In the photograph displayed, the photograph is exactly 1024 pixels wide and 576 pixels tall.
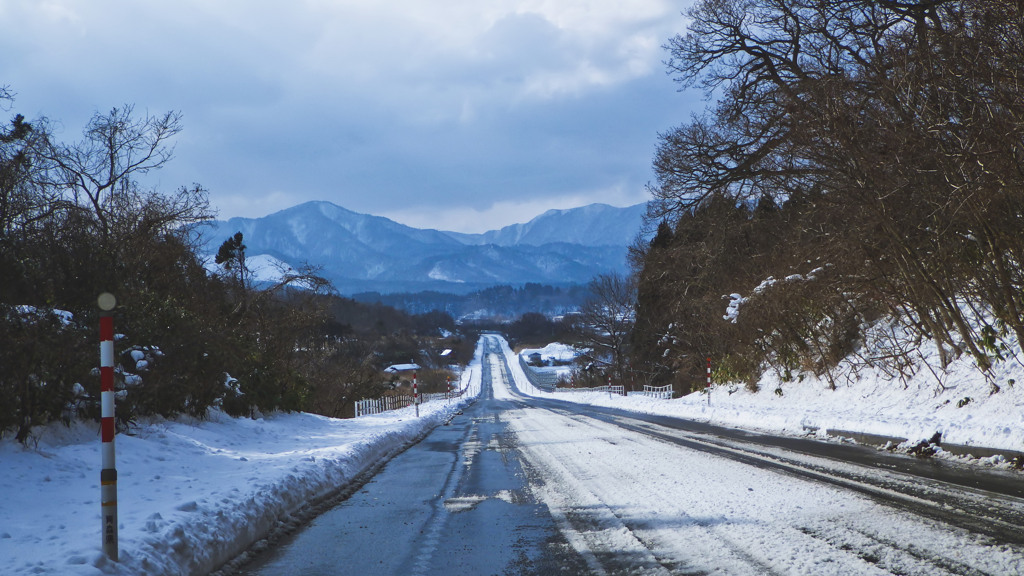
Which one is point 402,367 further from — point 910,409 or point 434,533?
point 434,533

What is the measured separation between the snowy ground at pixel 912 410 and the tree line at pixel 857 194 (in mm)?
417

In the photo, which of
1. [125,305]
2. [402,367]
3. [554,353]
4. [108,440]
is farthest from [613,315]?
[554,353]

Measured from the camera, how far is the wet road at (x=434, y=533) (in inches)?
205

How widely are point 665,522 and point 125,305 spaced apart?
9804 millimetres

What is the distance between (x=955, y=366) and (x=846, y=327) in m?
5.46

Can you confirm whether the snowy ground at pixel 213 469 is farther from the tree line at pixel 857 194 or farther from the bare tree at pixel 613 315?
the bare tree at pixel 613 315

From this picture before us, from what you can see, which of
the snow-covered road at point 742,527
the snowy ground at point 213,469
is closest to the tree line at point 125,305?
the snowy ground at point 213,469

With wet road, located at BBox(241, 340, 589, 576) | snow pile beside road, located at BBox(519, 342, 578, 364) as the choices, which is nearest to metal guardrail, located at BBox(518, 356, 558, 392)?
snow pile beside road, located at BBox(519, 342, 578, 364)

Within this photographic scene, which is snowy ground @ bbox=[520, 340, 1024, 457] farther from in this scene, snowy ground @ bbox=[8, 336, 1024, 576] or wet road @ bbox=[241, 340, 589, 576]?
wet road @ bbox=[241, 340, 589, 576]

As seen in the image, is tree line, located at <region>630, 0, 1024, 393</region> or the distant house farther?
the distant house

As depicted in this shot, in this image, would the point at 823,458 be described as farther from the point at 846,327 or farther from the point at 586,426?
the point at 846,327

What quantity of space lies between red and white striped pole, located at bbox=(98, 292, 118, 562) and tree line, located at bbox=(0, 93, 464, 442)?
12.3ft

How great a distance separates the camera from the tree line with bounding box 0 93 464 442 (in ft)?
29.0

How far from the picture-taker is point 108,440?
5.00 metres
